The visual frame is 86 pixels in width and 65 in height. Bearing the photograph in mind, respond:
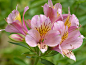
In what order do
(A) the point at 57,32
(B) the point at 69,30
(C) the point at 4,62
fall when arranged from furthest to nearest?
(C) the point at 4,62
(B) the point at 69,30
(A) the point at 57,32

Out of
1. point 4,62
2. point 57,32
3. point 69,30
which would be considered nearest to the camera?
point 57,32

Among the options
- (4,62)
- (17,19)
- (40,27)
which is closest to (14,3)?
(4,62)

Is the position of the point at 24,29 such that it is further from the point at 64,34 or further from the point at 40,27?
the point at 64,34

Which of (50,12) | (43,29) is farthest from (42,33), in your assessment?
(50,12)

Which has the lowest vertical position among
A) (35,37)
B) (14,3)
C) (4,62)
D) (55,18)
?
(4,62)

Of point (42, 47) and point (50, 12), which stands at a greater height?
point (50, 12)

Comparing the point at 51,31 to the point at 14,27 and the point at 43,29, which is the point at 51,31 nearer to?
the point at 43,29

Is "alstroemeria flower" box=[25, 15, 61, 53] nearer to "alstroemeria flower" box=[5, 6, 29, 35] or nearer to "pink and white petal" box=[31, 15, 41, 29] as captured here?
"pink and white petal" box=[31, 15, 41, 29]

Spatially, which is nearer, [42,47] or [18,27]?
[42,47]
